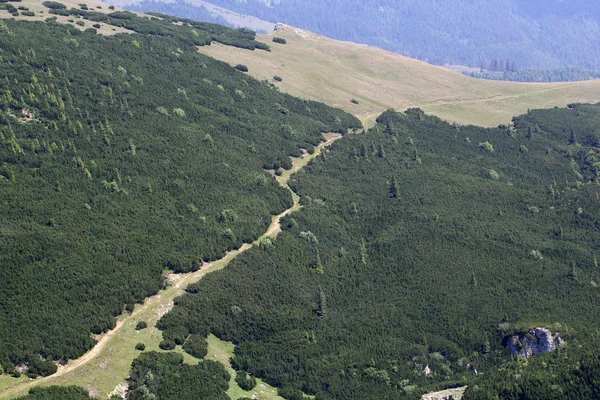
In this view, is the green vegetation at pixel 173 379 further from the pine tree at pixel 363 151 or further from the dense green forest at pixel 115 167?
the pine tree at pixel 363 151

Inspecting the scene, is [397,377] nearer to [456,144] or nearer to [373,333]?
[373,333]

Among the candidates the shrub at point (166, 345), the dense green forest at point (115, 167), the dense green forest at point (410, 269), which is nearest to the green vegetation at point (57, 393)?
the dense green forest at point (115, 167)

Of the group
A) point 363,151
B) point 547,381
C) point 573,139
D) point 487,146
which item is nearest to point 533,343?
point 547,381

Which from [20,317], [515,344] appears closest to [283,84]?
[515,344]

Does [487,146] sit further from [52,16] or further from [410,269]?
[52,16]

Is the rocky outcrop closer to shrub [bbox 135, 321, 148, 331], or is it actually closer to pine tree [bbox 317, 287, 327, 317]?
pine tree [bbox 317, 287, 327, 317]

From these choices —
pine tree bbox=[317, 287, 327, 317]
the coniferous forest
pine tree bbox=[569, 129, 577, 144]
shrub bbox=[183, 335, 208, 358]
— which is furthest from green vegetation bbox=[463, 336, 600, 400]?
pine tree bbox=[569, 129, 577, 144]

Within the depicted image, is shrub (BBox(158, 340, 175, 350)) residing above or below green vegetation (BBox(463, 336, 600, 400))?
below
